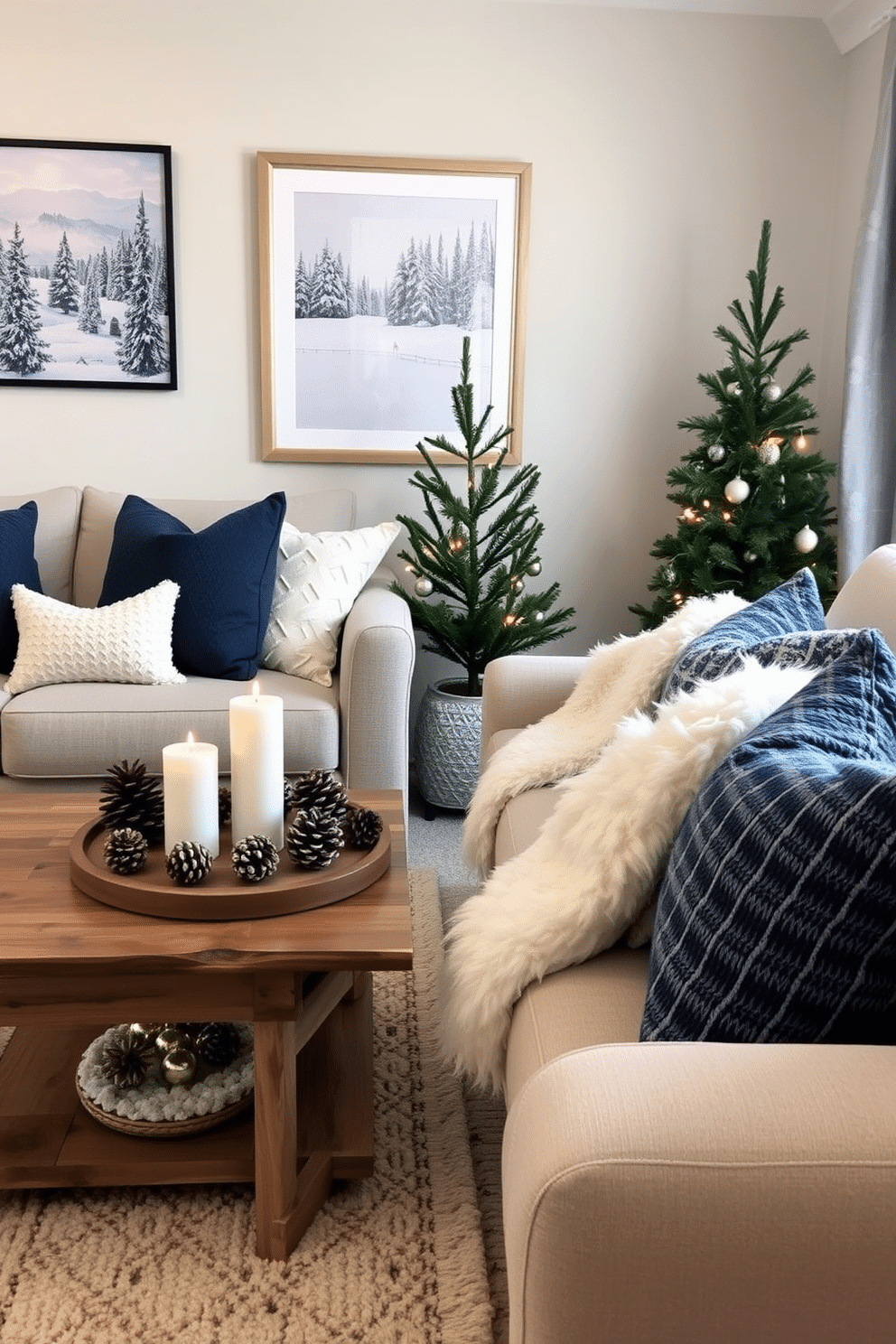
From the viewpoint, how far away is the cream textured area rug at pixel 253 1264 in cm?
134

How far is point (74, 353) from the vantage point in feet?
11.0

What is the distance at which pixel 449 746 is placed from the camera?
3123 mm

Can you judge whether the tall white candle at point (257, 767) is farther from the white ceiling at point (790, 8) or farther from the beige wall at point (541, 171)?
the white ceiling at point (790, 8)

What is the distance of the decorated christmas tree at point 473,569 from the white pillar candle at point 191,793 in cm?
163

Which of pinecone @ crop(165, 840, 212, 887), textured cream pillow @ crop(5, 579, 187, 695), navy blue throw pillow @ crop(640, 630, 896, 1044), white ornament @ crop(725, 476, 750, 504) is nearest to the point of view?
navy blue throw pillow @ crop(640, 630, 896, 1044)

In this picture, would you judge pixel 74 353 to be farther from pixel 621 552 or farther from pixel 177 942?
pixel 177 942

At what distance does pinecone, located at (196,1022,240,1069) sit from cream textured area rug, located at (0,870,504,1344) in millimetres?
175

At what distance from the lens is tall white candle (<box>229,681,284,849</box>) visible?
1512 mm

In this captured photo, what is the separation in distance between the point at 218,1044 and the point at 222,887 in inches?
13.7

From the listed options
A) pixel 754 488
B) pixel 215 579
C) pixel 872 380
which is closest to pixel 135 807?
pixel 215 579

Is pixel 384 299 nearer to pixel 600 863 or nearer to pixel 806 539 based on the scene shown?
pixel 806 539

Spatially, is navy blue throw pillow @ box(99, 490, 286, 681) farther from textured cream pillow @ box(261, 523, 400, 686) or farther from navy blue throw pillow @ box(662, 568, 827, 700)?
navy blue throw pillow @ box(662, 568, 827, 700)

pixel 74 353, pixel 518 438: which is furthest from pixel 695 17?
pixel 74 353

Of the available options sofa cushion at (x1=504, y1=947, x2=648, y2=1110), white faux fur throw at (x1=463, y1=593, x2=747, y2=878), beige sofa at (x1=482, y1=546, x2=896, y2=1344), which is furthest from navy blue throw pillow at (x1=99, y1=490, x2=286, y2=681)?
beige sofa at (x1=482, y1=546, x2=896, y2=1344)
